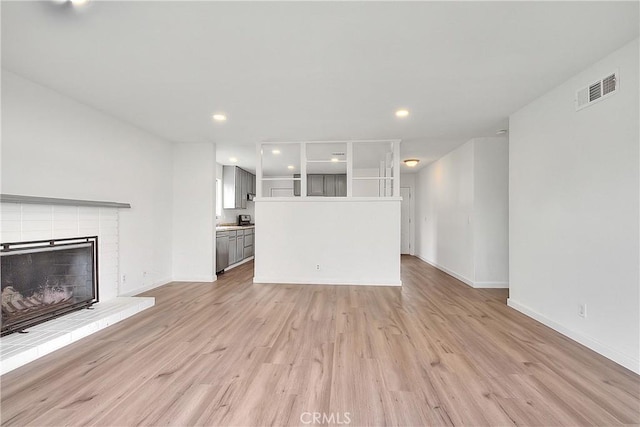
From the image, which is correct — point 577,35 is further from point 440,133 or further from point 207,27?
point 207,27

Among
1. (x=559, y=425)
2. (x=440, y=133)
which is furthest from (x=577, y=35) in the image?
(x=559, y=425)

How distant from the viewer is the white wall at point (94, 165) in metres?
2.66

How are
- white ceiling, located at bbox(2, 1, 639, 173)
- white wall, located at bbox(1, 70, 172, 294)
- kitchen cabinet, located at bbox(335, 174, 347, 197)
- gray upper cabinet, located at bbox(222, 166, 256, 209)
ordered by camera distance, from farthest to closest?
kitchen cabinet, located at bbox(335, 174, 347, 197)
gray upper cabinet, located at bbox(222, 166, 256, 209)
white wall, located at bbox(1, 70, 172, 294)
white ceiling, located at bbox(2, 1, 639, 173)

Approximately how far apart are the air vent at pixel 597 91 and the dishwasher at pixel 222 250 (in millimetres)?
5617

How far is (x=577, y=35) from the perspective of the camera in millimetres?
2045

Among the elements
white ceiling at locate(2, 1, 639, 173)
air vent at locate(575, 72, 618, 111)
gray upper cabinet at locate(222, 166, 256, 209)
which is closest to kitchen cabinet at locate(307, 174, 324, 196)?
gray upper cabinet at locate(222, 166, 256, 209)

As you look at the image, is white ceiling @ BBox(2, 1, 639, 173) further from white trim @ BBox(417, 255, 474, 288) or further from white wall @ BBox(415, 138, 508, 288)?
white trim @ BBox(417, 255, 474, 288)

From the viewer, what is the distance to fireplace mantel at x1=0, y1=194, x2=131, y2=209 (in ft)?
8.04

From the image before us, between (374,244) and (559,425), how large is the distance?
3386mm

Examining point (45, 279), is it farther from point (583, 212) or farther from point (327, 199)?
point (583, 212)

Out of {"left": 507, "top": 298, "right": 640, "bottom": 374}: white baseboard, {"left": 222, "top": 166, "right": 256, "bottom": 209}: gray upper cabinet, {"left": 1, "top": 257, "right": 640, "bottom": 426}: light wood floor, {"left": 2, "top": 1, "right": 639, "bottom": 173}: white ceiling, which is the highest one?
{"left": 2, "top": 1, "right": 639, "bottom": 173}: white ceiling

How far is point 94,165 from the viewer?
351cm

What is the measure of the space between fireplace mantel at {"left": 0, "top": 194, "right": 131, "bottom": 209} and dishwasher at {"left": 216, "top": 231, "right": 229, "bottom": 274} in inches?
78.9

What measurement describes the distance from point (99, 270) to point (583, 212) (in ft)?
17.6
